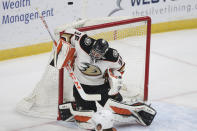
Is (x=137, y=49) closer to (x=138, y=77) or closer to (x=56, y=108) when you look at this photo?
(x=138, y=77)

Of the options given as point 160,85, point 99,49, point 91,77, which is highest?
point 99,49

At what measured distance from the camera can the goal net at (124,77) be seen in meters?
4.42

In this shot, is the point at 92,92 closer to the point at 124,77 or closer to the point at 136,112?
the point at 136,112

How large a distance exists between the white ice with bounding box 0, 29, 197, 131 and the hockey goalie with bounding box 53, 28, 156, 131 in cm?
17

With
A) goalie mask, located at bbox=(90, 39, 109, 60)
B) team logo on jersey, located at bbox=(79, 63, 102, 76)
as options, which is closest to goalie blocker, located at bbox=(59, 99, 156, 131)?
team logo on jersey, located at bbox=(79, 63, 102, 76)

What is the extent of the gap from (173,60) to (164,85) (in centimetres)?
95

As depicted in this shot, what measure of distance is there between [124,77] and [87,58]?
912 mm

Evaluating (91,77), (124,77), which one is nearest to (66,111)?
(91,77)

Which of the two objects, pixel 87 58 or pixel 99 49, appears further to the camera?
pixel 87 58

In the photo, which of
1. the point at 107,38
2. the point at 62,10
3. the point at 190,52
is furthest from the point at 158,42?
the point at 107,38

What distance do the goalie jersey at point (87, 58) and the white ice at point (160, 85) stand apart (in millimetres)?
537

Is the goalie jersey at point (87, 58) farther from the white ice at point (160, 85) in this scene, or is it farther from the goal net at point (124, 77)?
the white ice at point (160, 85)

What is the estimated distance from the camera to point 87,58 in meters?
4.07

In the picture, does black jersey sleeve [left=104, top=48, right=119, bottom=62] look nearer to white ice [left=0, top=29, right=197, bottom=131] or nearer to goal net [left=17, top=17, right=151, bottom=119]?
goal net [left=17, top=17, right=151, bottom=119]
